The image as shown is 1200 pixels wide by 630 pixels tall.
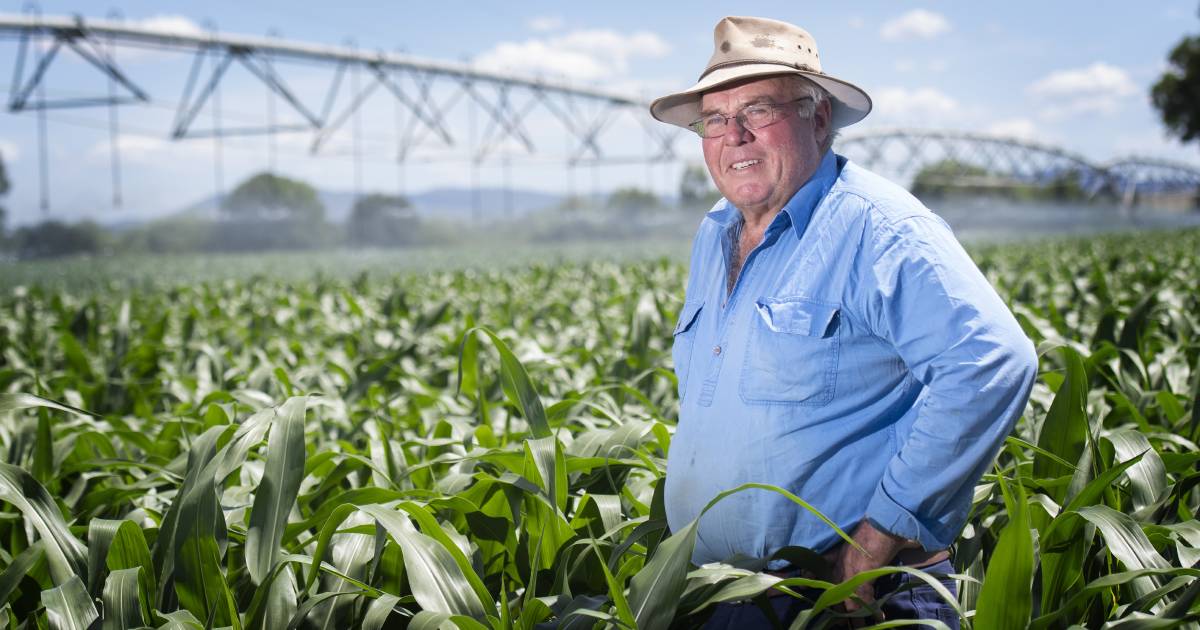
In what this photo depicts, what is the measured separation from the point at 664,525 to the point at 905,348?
78 centimetres

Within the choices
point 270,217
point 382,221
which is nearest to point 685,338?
point 270,217

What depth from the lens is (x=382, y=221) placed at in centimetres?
2561

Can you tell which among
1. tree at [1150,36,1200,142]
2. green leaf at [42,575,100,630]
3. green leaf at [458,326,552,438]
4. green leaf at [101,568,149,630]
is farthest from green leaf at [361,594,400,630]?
tree at [1150,36,1200,142]

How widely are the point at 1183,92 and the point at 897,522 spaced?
56.7m

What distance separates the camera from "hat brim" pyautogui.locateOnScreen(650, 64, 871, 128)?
6.20 feet

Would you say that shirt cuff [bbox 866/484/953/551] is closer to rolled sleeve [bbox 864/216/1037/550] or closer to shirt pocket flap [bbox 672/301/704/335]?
rolled sleeve [bbox 864/216/1037/550]

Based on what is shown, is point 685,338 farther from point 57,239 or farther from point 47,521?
point 57,239

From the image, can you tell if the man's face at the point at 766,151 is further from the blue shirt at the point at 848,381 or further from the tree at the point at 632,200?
the tree at the point at 632,200

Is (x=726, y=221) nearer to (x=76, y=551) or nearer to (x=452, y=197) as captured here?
(x=76, y=551)

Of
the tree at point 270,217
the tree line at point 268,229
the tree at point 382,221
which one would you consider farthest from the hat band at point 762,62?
the tree at point 382,221

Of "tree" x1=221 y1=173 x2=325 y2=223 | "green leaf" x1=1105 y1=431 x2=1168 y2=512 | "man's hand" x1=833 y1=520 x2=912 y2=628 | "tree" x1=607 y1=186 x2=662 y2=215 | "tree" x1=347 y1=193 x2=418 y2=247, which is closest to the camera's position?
"man's hand" x1=833 y1=520 x2=912 y2=628

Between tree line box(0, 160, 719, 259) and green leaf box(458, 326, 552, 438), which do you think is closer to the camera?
green leaf box(458, 326, 552, 438)

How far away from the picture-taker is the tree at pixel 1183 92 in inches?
1809

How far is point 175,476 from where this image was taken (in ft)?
8.86
